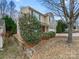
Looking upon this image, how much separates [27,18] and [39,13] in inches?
588

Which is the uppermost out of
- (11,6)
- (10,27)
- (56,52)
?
(11,6)

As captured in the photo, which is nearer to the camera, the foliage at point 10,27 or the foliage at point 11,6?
the foliage at point 10,27

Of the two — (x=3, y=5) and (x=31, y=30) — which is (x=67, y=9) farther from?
(x=3, y=5)

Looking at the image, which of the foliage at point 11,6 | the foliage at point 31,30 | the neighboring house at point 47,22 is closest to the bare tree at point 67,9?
the foliage at point 31,30

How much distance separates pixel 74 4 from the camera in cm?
2092

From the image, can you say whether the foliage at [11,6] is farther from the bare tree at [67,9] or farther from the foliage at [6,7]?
the bare tree at [67,9]

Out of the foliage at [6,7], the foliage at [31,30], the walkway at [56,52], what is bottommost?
the walkway at [56,52]

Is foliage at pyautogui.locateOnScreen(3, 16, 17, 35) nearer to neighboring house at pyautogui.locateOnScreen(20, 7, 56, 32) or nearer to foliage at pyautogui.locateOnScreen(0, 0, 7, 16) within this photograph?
neighboring house at pyautogui.locateOnScreen(20, 7, 56, 32)

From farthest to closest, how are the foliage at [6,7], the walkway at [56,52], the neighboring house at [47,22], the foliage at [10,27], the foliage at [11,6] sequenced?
the foliage at [6,7]
the foliage at [11,6]
the neighboring house at [47,22]
the foliage at [10,27]
the walkway at [56,52]

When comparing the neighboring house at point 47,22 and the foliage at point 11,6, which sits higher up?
the foliage at point 11,6

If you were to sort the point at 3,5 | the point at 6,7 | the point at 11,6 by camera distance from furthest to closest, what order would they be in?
the point at 6,7 < the point at 11,6 < the point at 3,5

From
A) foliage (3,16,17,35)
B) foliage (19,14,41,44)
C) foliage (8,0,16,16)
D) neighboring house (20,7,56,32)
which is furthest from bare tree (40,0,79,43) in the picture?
foliage (8,0,16,16)

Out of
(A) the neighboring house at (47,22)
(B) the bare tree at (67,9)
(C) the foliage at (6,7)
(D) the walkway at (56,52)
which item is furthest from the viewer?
(C) the foliage at (6,7)

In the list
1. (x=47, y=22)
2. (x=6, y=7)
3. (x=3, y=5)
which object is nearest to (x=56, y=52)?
(x=47, y=22)
